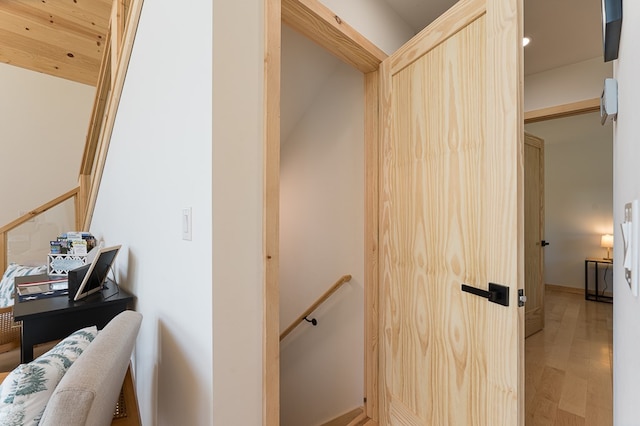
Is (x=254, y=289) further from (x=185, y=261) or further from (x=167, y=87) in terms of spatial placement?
(x=167, y=87)

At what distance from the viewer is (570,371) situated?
91.4 inches

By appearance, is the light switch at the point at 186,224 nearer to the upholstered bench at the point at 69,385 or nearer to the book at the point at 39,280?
the upholstered bench at the point at 69,385

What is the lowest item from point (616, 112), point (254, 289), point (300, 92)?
point (254, 289)

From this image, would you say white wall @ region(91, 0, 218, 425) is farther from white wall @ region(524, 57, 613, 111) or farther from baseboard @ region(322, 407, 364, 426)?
white wall @ region(524, 57, 613, 111)

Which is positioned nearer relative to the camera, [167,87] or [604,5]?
[604,5]

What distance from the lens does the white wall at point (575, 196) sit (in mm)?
4570

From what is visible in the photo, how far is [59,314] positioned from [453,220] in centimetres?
187

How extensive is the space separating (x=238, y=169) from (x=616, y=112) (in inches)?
46.1

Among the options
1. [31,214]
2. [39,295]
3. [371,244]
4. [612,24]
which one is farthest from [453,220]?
[31,214]

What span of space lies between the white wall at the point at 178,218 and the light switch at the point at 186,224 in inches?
1.0

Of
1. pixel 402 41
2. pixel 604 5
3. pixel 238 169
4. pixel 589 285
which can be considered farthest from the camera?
pixel 589 285

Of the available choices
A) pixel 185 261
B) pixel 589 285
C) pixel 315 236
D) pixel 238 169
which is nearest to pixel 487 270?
pixel 238 169

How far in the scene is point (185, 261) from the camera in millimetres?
1094

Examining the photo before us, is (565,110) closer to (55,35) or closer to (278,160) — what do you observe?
(278,160)
